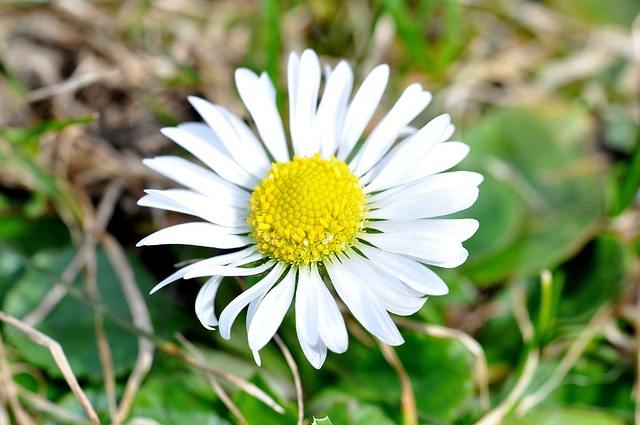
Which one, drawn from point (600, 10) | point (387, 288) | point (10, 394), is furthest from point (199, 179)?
point (600, 10)

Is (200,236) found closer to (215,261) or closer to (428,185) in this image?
(215,261)

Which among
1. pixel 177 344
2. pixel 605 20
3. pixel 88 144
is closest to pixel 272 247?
pixel 177 344

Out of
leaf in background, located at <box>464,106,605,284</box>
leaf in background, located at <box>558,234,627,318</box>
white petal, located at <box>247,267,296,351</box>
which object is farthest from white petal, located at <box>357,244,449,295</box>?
leaf in background, located at <box>558,234,627,318</box>

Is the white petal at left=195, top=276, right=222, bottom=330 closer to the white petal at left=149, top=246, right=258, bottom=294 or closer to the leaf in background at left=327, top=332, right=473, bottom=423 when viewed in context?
the white petal at left=149, top=246, right=258, bottom=294

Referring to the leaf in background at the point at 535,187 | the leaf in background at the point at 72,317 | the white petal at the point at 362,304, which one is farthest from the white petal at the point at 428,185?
the leaf in background at the point at 72,317

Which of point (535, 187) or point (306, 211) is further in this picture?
point (535, 187)
